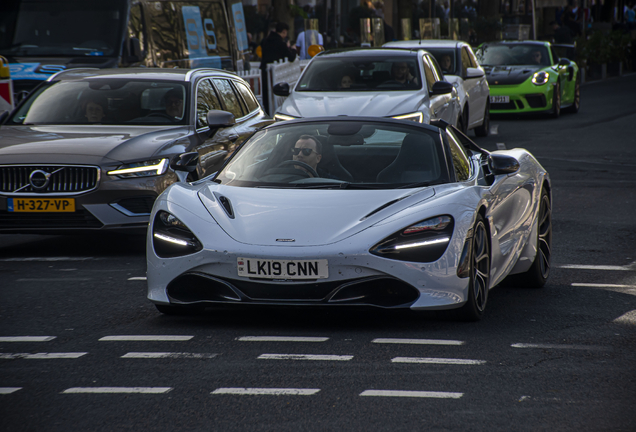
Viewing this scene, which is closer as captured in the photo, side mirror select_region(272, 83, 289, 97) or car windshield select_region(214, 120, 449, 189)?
car windshield select_region(214, 120, 449, 189)

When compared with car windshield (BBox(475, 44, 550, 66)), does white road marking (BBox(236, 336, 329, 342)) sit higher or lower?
higher

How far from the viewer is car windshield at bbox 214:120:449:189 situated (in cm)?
622

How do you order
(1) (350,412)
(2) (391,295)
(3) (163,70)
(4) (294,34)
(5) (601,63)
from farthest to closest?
1. (5) (601,63)
2. (4) (294,34)
3. (3) (163,70)
4. (2) (391,295)
5. (1) (350,412)

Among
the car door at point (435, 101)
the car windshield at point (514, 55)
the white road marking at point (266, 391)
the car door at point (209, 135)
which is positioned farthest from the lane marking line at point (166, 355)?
the car windshield at point (514, 55)

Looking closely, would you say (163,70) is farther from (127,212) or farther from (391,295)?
(391,295)

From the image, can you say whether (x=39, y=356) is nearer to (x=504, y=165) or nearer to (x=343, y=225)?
(x=343, y=225)

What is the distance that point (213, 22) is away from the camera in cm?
1755

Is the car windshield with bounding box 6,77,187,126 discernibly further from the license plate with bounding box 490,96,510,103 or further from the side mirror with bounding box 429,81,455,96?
the license plate with bounding box 490,96,510,103

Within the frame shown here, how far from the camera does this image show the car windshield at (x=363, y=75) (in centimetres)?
1401

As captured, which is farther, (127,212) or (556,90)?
(556,90)

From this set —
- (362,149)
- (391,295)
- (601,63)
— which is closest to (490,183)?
(362,149)

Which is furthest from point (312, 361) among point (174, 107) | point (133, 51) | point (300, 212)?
point (133, 51)

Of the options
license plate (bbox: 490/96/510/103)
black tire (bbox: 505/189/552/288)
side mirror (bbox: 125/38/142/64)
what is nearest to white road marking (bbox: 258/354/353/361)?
black tire (bbox: 505/189/552/288)

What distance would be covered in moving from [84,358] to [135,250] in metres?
3.72
